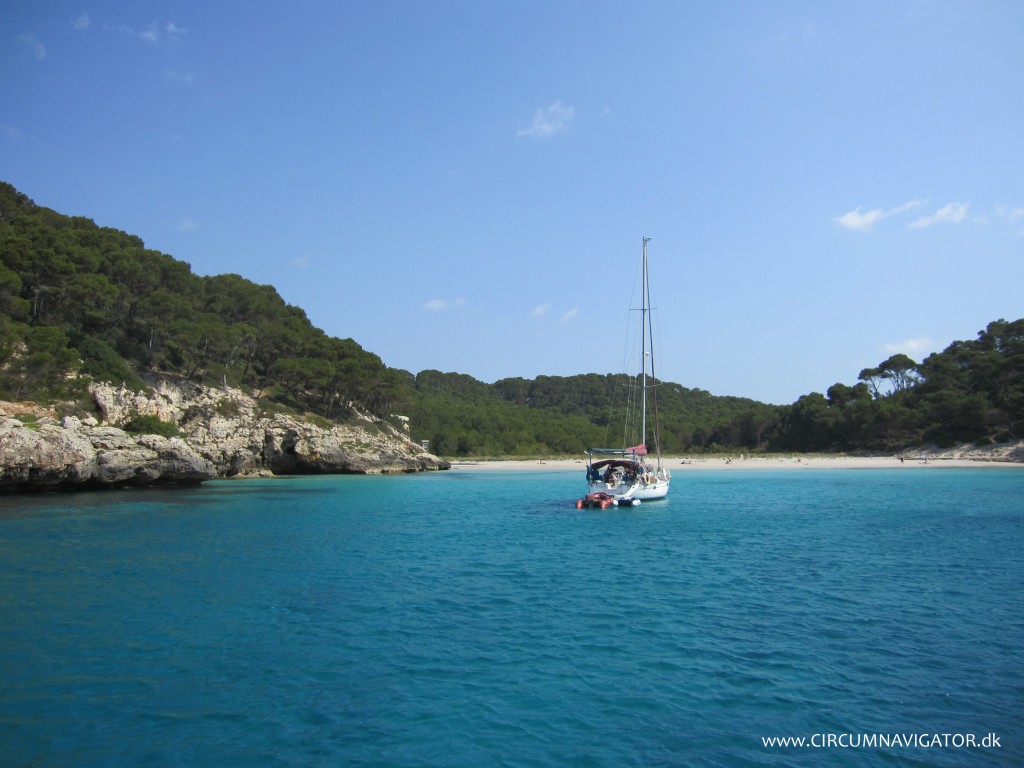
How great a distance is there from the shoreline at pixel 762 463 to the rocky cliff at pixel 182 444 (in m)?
8.09

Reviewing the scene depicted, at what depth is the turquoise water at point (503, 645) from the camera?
6.88m

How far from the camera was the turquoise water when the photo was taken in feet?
22.6

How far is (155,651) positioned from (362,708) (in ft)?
13.2

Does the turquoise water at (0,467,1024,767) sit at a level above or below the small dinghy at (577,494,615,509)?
below

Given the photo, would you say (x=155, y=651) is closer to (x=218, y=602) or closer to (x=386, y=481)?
→ (x=218, y=602)

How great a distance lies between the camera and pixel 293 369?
183ft

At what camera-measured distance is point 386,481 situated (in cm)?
4759

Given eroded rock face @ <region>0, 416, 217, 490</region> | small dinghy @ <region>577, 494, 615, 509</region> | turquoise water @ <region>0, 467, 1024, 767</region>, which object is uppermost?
eroded rock face @ <region>0, 416, 217, 490</region>

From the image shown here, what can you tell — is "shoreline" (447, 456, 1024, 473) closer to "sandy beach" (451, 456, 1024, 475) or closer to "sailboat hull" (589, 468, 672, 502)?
"sandy beach" (451, 456, 1024, 475)

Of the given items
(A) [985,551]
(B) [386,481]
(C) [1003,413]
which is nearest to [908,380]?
(C) [1003,413]

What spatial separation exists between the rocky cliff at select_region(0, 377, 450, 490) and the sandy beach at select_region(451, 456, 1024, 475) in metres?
8.09

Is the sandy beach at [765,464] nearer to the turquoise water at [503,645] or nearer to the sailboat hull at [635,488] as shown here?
the sailboat hull at [635,488]

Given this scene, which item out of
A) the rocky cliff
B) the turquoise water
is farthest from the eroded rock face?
the turquoise water

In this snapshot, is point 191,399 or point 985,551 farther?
point 191,399
